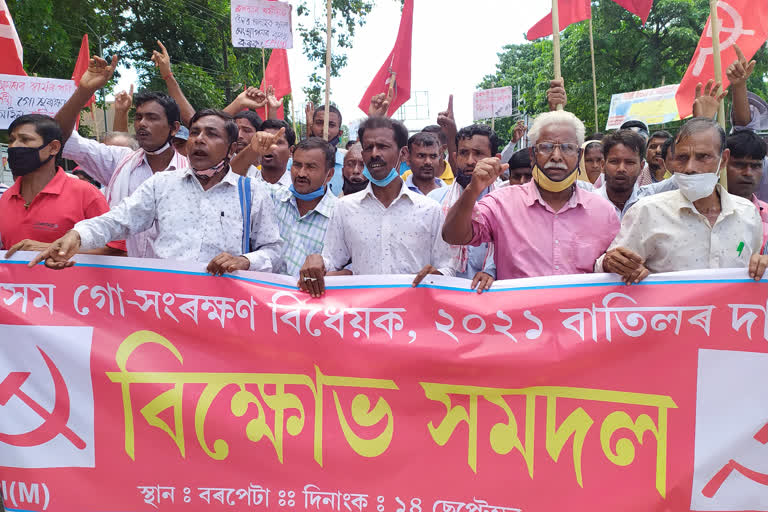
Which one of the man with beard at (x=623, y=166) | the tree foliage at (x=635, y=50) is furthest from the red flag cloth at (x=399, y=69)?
the tree foliage at (x=635, y=50)

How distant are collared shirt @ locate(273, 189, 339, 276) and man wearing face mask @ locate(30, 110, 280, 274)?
1.64 ft

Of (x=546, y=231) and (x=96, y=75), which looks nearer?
(x=546, y=231)

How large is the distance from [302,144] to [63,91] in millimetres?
3610

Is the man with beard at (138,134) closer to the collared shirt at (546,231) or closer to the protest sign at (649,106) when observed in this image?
the collared shirt at (546,231)

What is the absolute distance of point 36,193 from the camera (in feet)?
12.9

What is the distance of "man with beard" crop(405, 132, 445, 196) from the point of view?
17.7ft

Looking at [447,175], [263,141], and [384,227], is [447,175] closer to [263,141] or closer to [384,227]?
[263,141]

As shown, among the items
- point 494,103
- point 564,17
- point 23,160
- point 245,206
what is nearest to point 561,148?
point 245,206

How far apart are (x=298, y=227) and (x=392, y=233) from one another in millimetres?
929

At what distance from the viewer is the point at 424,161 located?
17.8ft

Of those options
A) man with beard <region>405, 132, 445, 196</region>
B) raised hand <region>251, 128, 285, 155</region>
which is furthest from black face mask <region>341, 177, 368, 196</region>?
raised hand <region>251, 128, 285, 155</region>

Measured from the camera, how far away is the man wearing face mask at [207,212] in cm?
351

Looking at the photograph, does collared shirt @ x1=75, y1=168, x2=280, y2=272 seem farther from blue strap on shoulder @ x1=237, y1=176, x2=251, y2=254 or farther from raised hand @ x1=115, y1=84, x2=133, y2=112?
raised hand @ x1=115, y1=84, x2=133, y2=112

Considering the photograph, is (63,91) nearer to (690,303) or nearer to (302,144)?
(302,144)
